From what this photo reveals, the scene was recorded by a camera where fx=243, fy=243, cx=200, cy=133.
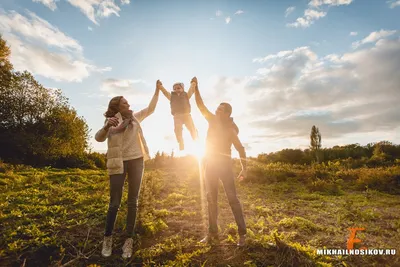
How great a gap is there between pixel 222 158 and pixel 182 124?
7.11 ft

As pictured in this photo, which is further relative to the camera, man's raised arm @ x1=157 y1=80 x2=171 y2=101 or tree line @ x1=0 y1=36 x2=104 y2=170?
tree line @ x1=0 y1=36 x2=104 y2=170

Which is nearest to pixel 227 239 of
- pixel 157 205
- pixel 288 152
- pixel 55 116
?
pixel 157 205

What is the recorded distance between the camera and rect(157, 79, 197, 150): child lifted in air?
6.10 metres

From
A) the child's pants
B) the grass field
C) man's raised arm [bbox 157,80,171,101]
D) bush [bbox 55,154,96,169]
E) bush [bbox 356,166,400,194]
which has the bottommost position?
the grass field

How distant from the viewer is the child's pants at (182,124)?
649cm

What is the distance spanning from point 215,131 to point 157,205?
195 inches

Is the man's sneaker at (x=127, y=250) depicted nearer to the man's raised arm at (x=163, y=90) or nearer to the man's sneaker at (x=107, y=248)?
the man's sneaker at (x=107, y=248)

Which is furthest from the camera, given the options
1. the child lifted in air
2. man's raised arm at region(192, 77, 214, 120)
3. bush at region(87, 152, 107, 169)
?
bush at region(87, 152, 107, 169)

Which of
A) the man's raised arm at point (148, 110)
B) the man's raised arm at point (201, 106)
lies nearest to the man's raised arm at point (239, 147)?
the man's raised arm at point (201, 106)

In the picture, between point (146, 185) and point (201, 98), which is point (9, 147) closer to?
point (146, 185)

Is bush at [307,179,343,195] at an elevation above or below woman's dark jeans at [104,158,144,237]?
below

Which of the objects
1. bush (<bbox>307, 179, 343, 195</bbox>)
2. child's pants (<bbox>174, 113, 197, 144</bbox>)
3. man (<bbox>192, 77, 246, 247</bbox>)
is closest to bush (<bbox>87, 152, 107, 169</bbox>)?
bush (<bbox>307, 179, 343, 195</bbox>)

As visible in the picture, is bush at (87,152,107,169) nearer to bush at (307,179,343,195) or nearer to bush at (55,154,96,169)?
bush at (55,154,96,169)

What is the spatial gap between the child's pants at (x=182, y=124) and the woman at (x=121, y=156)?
2.01m
